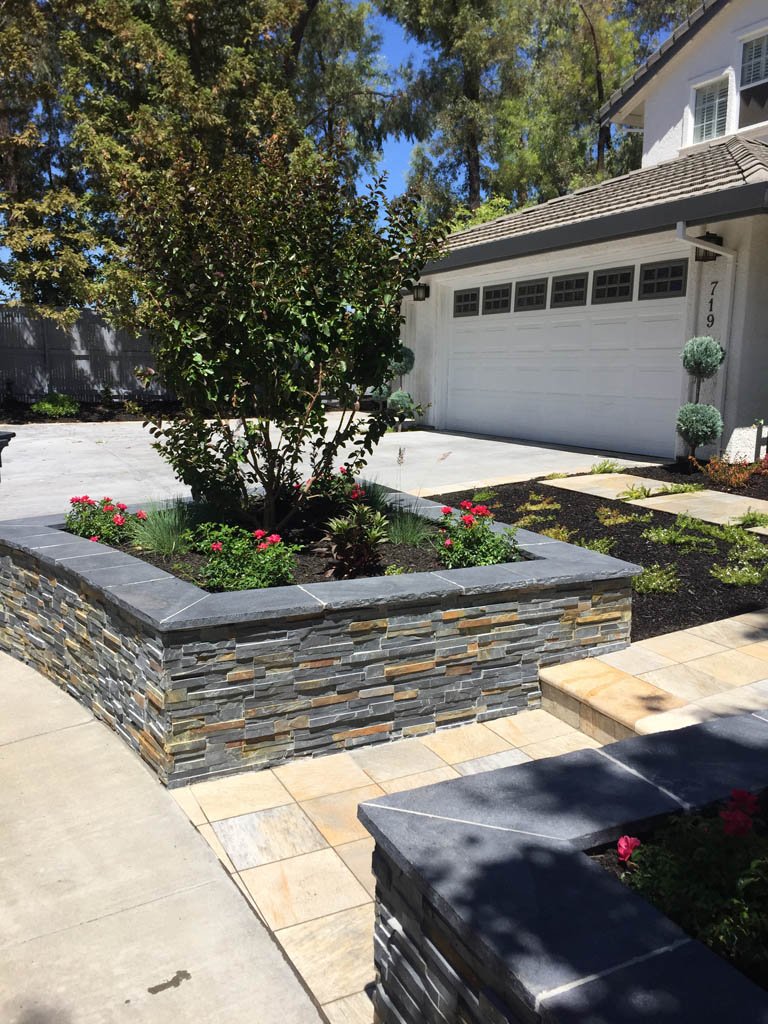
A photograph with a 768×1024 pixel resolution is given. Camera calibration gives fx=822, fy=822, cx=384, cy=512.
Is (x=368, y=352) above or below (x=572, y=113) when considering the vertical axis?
below

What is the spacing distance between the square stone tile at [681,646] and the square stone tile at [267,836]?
228 cm

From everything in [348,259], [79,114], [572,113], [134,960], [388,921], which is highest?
[572,113]

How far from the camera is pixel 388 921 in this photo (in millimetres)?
2176

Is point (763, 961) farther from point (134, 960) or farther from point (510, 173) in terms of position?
point (510, 173)

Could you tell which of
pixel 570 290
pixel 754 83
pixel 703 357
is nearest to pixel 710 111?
pixel 754 83

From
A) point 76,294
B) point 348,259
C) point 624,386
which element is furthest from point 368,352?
point 76,294

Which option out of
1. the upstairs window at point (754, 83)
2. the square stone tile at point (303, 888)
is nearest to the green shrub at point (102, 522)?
the square stone tile at point (303, 888)

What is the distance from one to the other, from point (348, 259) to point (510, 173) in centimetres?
2472

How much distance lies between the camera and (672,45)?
1455cm

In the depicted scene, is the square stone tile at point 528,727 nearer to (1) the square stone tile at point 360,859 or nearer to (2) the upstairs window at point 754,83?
(1) the square stone tile at point 360,859

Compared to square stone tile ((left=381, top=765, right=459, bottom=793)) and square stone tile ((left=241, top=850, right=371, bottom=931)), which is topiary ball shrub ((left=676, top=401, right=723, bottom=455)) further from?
square stone tile ((left=241, top=850, right=371, bottom=931))

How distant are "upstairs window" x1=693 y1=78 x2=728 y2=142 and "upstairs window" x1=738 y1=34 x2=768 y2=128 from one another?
1.48 ft

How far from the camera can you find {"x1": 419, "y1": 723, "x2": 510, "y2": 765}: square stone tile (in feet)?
12.9

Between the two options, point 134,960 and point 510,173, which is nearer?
point 134,960
